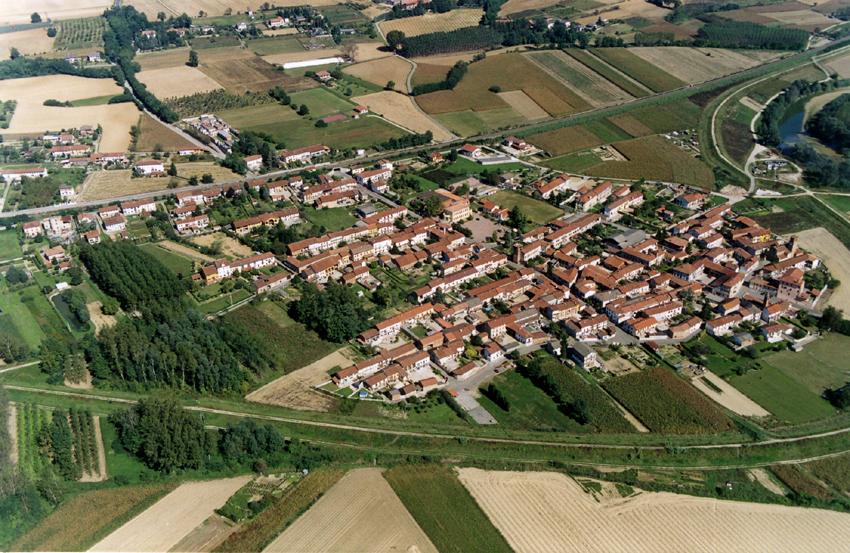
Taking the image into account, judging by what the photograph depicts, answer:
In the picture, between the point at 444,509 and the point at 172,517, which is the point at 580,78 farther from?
the point at 172,517

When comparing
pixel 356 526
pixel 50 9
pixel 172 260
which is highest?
pixel 50 9

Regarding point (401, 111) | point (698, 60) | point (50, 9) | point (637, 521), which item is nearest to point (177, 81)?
point (401, 111)

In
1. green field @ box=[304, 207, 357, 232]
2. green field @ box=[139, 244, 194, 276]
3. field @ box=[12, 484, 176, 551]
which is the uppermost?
green field @ box=[304, 207, 357, 232]

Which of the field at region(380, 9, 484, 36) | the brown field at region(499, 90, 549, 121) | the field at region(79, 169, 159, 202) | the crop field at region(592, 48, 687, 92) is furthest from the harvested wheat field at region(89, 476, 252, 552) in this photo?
the field at region(380, 9, 484, 36)

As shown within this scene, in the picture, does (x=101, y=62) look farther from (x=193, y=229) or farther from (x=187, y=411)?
(x=187, y=411)

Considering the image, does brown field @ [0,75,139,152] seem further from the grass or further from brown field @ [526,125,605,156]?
the grass

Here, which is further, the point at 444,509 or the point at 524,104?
the point at 524,104

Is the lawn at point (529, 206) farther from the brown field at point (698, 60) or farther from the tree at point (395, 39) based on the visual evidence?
the tree at point (395, 39)
